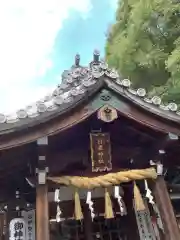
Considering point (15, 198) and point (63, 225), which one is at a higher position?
point (15, 198)

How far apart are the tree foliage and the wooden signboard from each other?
7.12 m

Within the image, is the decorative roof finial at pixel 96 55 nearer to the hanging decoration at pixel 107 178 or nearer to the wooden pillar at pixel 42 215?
the hanging decoration at pixel 107 178

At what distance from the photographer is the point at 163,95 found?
46.8 feet

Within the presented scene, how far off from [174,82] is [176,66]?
3.46ft

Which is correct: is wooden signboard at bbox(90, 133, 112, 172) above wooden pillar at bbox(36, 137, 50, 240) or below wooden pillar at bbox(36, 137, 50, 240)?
above

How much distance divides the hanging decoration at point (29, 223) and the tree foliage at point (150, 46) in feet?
26.8

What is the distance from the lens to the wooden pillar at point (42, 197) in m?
5.99

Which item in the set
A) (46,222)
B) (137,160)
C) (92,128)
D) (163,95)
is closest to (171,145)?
(137,160)

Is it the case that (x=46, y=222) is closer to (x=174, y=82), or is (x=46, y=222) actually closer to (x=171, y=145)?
(x=171, y=145)

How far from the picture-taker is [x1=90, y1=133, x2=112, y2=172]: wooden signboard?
6961mm

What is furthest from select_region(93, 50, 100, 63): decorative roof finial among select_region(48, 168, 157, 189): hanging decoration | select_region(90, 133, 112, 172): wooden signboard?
select_region(48, 168, 157, 189): hanging decoration

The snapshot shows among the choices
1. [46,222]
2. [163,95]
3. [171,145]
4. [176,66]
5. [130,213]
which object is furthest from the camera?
[163,95]

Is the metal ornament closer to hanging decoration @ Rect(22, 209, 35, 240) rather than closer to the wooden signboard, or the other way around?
the wooden signboard

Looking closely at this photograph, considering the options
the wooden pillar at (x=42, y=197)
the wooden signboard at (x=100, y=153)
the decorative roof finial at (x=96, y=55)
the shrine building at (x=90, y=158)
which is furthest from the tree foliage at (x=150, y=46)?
the wooden pillar at (x=42, y=197)
